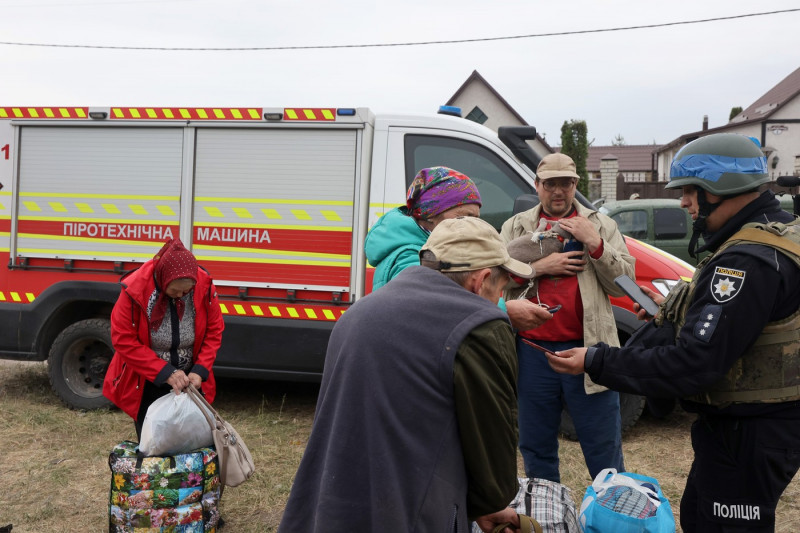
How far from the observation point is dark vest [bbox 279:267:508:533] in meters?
1.68

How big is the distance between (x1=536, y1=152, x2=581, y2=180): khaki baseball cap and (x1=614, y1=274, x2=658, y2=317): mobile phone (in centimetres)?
67

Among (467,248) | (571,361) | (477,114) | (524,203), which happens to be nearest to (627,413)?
(524,203)

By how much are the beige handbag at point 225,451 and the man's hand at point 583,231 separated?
2.09 m

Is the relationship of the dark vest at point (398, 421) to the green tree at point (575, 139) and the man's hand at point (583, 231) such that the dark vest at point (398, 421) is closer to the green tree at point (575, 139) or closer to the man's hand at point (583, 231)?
the man's hand at point (583, 231)

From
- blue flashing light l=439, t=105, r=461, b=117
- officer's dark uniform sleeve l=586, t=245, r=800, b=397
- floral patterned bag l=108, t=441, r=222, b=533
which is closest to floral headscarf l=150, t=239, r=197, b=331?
floral patterned bag l=108, t=441, r=222, b=533

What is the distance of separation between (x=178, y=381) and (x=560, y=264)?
2.10 metres

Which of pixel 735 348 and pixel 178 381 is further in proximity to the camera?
pixel 178 381

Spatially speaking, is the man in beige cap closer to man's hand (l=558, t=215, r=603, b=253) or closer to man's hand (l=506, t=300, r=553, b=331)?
man's hand (l=506, t=300, r=553, b=331)

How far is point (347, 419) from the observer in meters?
1.72

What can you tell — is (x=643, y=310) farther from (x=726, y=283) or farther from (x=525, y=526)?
(x=525, y=526)

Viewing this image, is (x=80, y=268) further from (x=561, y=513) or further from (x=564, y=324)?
(x=561, y=513)

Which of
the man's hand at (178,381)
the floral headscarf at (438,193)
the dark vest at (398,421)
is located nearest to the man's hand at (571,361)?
the floral headscarf at (438,193)

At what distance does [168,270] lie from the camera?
366 centimetres

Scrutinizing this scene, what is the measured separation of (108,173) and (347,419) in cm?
472
